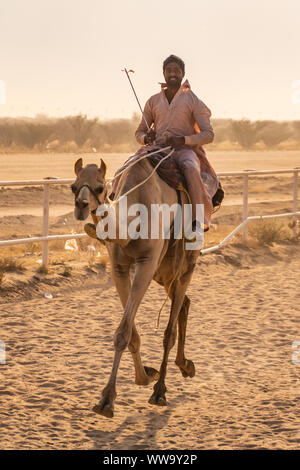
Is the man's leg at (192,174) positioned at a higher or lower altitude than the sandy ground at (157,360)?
higher

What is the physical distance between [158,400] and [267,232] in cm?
843

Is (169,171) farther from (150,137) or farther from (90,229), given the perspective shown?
(90,229)

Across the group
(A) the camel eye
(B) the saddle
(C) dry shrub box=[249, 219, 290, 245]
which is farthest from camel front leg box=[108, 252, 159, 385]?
(C) dry shrub box=[249, 219, 290, 245]

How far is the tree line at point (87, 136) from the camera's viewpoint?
48.1 m

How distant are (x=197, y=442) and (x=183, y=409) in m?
0.70

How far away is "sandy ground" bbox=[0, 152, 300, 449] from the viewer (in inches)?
213

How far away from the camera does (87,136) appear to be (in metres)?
51.6

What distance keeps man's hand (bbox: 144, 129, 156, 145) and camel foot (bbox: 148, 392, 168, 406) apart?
206cm

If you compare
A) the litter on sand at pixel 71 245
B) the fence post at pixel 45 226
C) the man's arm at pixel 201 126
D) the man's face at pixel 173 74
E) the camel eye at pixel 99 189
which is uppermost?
the man's face at pixel 173 74

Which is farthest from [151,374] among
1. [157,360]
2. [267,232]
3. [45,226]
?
[267,232]

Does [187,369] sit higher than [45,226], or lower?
lower

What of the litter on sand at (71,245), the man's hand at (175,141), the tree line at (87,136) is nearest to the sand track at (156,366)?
the man's hand at (175,141)

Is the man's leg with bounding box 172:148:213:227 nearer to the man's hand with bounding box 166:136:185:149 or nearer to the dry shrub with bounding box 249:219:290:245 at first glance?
the man's hand with bounding box 166:136:185:149

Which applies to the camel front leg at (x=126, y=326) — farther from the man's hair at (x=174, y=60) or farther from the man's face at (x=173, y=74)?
the man's hair at (x=174, y=60)
